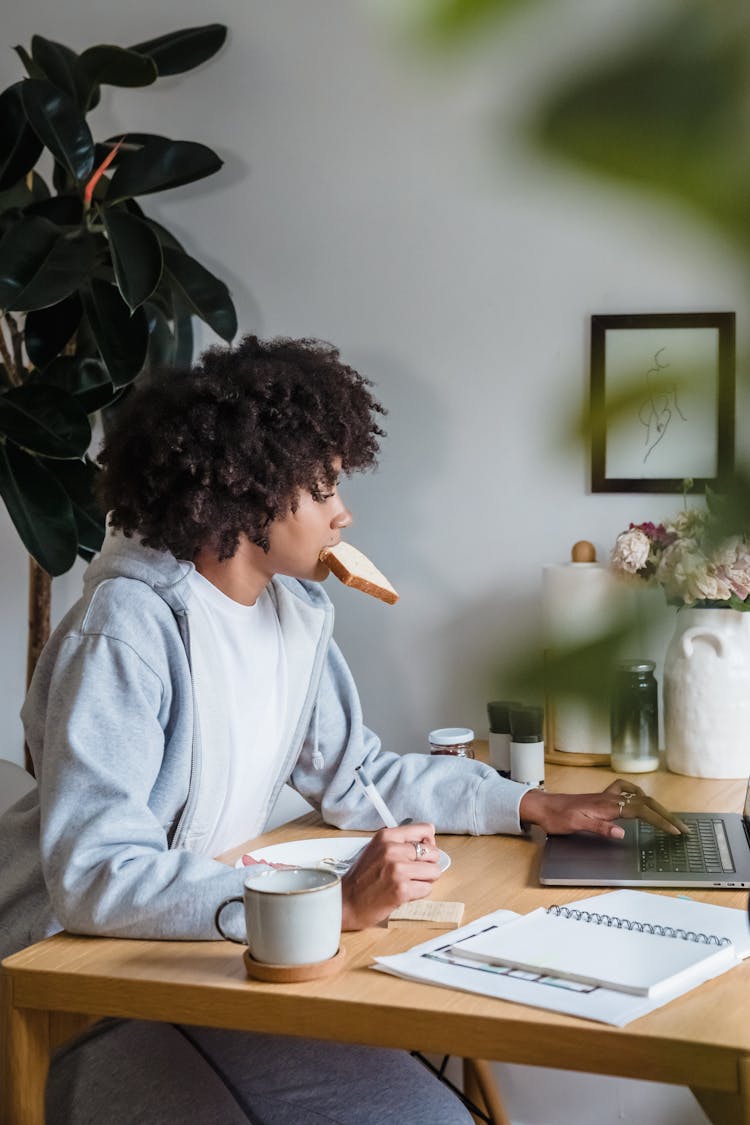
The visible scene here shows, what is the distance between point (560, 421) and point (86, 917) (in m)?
1.07

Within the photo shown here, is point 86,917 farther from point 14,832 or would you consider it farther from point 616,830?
point 616,830

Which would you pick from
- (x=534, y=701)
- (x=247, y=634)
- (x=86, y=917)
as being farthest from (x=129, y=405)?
(x=534, y=701)

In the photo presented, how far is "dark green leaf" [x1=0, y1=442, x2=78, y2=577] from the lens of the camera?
1971 mm

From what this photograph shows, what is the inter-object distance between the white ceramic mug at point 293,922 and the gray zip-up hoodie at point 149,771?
117mm

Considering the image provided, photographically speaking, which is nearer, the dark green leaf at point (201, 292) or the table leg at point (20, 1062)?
the table leg at point (20, 1062)

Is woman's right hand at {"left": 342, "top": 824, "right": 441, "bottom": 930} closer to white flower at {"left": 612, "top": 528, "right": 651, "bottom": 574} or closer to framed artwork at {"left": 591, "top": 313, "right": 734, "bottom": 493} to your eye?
white flower at {"left": 612, "top": 528, "right": 651, "bottom": 574}

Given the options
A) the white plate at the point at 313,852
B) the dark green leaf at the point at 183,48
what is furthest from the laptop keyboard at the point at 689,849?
the dark green leaf at the point at 183,48

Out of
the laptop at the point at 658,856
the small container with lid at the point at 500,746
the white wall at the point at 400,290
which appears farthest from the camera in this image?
the white wall at the point at 400,290

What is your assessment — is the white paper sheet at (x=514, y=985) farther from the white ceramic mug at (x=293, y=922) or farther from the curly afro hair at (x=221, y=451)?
the curly afro hair at (x=221, y=451)

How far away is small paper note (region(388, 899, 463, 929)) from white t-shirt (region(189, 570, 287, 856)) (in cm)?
33

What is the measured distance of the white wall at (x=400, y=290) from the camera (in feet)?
6.92

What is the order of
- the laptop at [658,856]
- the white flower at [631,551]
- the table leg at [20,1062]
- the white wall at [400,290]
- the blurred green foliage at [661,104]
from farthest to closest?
the white wall at [400,290]
the white flower at [631,551]
the laptop at [658,856]
the table leg at [20,1062]
the blurred green foliage at [661,104]

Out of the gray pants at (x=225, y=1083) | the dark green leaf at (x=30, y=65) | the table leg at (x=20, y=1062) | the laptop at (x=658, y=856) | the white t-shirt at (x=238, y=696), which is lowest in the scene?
the gray pants at (x=225, y=1083)

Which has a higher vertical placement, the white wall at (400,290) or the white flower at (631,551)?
the white wall at (400,290)
